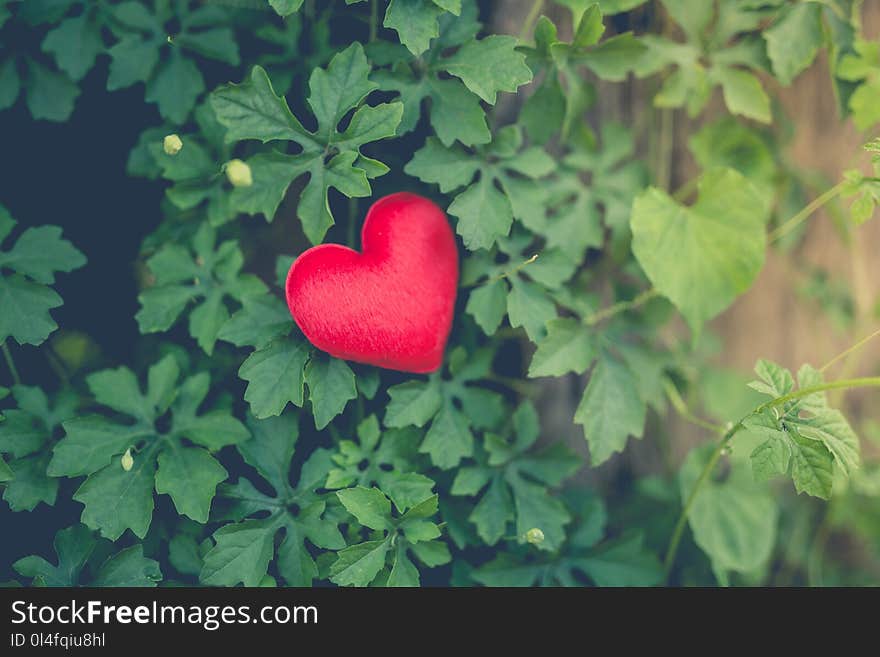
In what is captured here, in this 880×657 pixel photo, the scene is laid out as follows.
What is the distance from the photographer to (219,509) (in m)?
1.10

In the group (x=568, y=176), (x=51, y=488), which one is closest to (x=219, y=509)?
(x=51, y=488)

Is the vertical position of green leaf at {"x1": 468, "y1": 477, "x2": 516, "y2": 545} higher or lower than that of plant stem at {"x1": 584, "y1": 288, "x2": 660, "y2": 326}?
lower

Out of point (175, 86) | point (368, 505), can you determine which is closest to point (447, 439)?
point (368, 505)

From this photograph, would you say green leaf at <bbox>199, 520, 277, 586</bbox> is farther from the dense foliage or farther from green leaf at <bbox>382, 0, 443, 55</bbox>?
green leaf at <bbox>382, 0, 443, 55</bbox>

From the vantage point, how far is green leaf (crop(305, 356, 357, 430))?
1.03 m

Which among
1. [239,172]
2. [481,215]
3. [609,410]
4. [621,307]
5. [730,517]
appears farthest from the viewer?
[730,517]

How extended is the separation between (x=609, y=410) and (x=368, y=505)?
45 cm

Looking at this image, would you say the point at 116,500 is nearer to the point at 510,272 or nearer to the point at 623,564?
the point at 510,272

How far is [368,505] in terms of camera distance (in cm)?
101

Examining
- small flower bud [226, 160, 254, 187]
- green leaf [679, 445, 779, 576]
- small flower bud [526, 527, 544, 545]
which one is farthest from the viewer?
green leaf [679, 445, 779, 576]

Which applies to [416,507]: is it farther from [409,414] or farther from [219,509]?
[219,509]

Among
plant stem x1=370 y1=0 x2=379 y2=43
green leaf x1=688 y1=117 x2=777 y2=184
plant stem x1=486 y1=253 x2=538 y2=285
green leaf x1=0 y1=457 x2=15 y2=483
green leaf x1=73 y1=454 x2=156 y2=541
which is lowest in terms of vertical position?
green leaf x1=73 y1=454 x2=156 y2=541

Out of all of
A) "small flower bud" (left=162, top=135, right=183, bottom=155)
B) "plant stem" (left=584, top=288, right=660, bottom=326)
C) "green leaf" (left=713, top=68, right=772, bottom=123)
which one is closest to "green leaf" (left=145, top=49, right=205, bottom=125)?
"small flower bud" (left=162, top=135, right=183, bottom=155)
